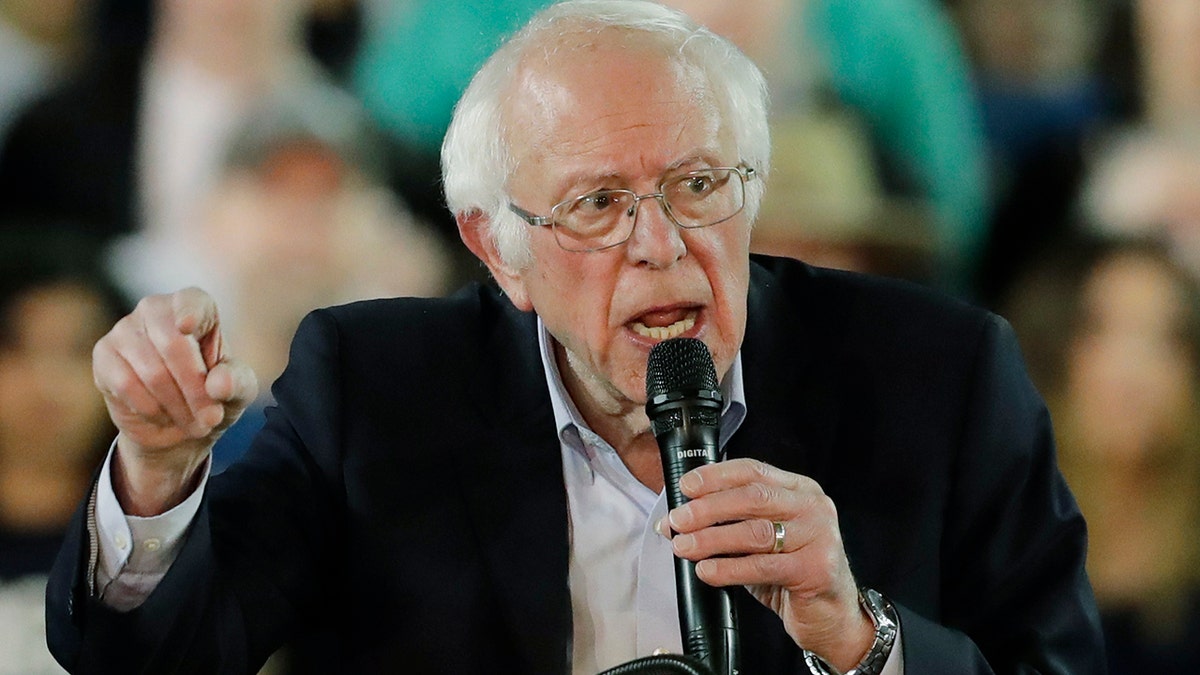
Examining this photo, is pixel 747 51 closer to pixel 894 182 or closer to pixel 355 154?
pixel 894 182

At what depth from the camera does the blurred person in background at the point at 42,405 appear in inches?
116

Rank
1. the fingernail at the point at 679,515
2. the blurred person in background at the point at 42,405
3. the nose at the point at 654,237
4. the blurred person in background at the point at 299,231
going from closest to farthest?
the fingernail at the point at 679,515
the nose at the point at 654,237
the blurred person in background at the point at 42,405
the blurred person in background at the point at 299,231

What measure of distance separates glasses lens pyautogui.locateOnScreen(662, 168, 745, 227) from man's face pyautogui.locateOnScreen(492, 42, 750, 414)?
0.05 ft

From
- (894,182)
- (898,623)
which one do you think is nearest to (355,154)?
(894,182)

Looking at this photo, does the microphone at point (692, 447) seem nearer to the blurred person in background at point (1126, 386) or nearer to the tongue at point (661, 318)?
the tongue at point (661, 318)

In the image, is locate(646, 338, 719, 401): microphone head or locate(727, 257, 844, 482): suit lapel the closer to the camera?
locate(646, 338, 719, 401): microphone head

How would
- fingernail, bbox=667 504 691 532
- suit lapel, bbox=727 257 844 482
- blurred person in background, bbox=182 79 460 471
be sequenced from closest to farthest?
fingernail, bbox=667 504 691 532 < suit lapel, bbox=727 257 844 482 < blurred person in background, bbox=182 79 460 471

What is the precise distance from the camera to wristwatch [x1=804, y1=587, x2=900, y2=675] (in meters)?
1.72

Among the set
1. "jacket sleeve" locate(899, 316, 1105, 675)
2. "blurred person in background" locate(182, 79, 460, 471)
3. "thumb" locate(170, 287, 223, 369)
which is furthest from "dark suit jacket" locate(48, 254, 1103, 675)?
"blurred person in background" locate(182, 79, 460, 471)

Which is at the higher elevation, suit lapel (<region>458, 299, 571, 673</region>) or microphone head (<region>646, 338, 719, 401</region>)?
microphone head (<region>646, 338, 719, 401</region>)

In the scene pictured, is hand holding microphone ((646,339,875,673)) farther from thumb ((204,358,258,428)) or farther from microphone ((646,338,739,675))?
thumb ((204,358,258,428))

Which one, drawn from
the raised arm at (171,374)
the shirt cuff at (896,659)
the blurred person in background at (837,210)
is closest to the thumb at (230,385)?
the raised arm at (171,374)

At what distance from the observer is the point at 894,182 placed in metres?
3.33

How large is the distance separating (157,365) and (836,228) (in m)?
2.06
